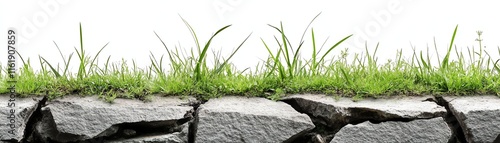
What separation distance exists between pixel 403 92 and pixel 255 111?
678 mm

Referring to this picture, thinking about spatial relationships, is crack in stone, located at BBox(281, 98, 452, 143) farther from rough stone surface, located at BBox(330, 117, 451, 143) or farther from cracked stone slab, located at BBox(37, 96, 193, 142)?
cracked stone slab, located at BBox(37, 96, 193, 142)

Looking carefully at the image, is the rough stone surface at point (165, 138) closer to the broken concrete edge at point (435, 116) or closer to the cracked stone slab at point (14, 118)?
the cracked stone slab at point (14, 118)

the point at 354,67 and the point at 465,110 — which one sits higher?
the point at 354,67

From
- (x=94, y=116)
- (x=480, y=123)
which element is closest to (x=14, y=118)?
(x=94, y=116)

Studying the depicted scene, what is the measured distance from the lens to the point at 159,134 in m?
2.64

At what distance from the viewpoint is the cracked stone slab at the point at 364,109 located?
260 cm

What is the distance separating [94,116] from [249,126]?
2.10 ft

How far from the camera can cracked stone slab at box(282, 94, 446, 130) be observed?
8.53 ft

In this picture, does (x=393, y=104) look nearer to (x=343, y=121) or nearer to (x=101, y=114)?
(x=343, y=121)

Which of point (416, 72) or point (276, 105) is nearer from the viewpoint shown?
point (276, 105)

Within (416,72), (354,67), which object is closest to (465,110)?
(416,72)

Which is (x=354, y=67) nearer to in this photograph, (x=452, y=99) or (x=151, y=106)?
(x=452, y=99)

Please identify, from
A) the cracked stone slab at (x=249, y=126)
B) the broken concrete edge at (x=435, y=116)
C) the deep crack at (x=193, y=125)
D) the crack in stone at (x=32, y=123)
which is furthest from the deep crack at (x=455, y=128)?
the crack in stone at (x=32, y=123)

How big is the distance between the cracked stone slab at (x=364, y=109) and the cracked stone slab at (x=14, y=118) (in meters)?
1.15
